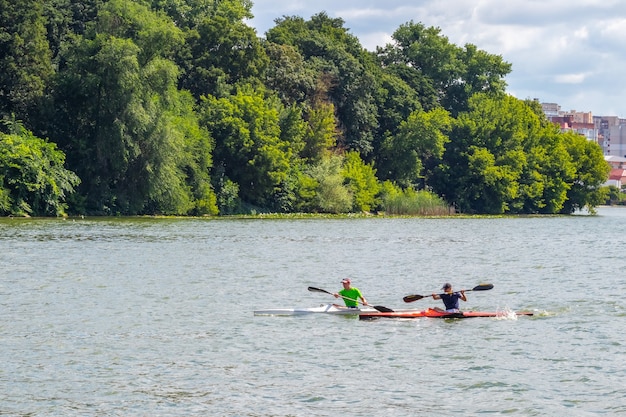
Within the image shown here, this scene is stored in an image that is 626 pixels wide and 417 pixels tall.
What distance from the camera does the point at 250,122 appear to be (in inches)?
3885

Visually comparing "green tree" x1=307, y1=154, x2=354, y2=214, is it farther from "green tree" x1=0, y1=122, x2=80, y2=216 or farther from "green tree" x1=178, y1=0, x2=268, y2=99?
"green tree" x1=0, y1=122, x2=80, y2=216

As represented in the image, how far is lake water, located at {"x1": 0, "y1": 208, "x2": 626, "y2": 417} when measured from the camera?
72.6 ft

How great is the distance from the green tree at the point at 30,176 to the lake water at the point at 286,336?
60.1 ft

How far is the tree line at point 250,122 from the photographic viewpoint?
82.6 meters

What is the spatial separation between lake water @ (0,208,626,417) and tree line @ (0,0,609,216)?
24.0 meters

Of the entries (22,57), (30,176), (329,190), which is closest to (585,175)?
(329,190)

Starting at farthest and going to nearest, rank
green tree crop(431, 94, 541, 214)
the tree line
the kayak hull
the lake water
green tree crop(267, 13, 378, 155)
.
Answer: green tree crop(431, 94, 541, 214), green tree crop(267, 13, 378, 155), the tree line, the kayak hull, the lake water

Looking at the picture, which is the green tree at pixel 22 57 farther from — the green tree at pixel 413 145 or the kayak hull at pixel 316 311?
the kayak hull at pixel 316 311

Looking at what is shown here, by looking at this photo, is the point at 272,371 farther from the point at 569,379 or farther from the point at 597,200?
the point at 597,200

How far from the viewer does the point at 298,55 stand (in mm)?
112812

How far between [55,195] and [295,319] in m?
49.8

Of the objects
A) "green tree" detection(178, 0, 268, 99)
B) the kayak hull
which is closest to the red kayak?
the kayak hull

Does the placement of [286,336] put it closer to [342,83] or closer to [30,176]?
[30,176]

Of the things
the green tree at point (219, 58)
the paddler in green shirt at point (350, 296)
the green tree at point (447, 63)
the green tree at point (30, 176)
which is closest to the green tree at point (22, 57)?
the green tree at point (30, 176)
